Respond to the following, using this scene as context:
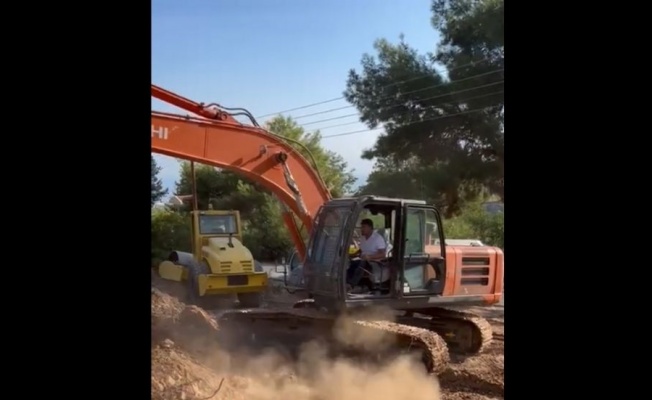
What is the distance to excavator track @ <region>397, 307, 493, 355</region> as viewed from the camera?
6.68 m

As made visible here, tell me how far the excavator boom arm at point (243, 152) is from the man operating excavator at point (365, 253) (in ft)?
2.18

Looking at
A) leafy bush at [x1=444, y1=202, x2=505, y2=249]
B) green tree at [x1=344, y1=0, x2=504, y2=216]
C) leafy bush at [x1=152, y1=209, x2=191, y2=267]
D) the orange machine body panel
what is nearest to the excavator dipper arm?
the orange machine body panel

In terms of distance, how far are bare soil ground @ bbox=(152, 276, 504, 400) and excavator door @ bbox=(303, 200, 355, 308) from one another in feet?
1.58

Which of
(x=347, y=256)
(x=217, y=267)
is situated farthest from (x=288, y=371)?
(x=217, y=267)

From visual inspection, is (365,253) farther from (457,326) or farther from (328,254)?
(457,326)

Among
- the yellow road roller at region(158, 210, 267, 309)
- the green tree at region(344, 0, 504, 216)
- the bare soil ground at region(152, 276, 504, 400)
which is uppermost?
the green tree at region(344, 0, 504, 216)

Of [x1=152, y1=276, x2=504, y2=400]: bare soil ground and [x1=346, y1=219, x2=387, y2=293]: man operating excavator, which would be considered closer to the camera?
[x1=152, y1=276, x2=504, y2=400]: bare soil ground

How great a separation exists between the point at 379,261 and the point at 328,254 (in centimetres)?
43

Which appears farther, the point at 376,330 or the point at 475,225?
the point at 475,225

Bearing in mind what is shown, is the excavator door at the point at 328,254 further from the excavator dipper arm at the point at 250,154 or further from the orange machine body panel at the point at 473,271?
the orange machine body panel at the point at 473,271

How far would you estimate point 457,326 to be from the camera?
682 centimetres

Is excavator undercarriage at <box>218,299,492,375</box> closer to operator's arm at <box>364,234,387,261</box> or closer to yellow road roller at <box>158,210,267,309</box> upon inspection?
operator's arm at <box>364,234,387,261</box>
